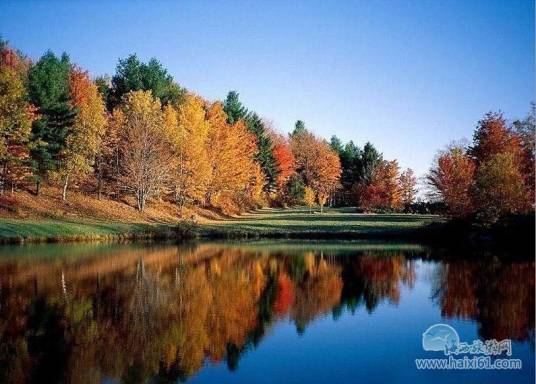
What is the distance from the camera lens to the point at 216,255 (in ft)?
99.7

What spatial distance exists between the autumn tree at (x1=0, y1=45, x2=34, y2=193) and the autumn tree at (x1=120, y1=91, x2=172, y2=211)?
9864 millimetres

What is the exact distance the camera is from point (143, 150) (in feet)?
165

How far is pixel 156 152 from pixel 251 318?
39.8 m

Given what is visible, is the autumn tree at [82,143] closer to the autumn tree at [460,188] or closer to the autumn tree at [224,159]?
the autumn tree at [224,159]

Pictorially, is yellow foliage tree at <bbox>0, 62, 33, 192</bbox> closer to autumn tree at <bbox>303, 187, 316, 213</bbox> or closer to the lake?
the lake

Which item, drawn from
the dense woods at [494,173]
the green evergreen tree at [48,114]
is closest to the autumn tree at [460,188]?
the dense woods at [494,173]

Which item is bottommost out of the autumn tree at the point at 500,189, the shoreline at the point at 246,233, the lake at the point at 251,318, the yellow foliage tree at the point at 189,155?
the lake at the point at 251,318

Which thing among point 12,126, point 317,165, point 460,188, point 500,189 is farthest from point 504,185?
point 317,165

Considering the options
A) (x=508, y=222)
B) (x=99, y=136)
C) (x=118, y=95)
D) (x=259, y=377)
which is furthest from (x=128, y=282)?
(x=118, y=95)

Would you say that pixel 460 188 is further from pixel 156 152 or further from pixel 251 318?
pixel 251 318

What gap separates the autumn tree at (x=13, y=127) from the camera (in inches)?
1677

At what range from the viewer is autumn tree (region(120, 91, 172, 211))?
50156 millimetres

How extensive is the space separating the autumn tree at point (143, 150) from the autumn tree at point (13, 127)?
986 centimetres

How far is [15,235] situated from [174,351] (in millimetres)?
28653
